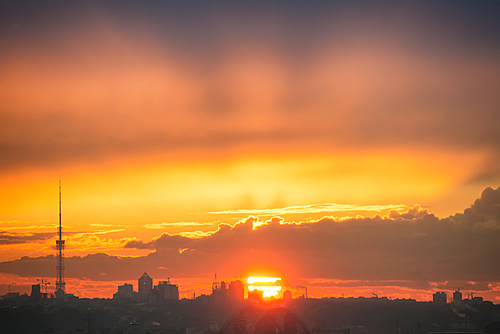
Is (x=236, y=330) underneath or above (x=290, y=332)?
underneath

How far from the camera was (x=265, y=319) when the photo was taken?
280 feet

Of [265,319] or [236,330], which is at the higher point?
[265,319]

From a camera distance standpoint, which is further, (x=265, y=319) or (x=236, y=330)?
(x=236, y=330)

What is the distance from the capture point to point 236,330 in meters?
192

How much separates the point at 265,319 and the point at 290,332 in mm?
6550

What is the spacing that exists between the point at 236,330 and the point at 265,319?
11137cm

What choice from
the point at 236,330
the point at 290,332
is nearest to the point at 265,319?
the point at 290,332

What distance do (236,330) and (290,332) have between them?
106654 millimetres

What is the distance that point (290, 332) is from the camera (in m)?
89.8

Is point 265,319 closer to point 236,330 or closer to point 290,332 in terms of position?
point 290,332

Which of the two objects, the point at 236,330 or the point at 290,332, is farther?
the point at 236,330
